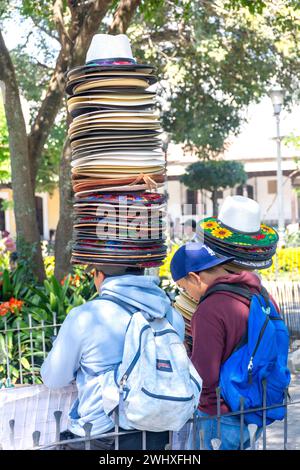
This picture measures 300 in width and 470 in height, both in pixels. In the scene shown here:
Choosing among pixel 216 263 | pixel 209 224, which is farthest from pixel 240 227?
pixel 216 263

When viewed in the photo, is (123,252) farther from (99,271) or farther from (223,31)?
(223,31)

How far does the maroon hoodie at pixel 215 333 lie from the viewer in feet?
10.1

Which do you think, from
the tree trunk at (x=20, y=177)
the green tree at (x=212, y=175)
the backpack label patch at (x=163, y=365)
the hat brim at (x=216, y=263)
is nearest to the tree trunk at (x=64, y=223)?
the tree trunk at (x=20, y=177)

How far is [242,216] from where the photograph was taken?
3574 mm

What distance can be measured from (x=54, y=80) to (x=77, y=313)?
676 centimetres

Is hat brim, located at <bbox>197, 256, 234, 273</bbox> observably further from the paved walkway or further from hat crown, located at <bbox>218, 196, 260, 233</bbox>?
the paved walkway

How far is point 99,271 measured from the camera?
3127 millimetres

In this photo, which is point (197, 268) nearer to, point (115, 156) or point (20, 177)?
point (115, 156)

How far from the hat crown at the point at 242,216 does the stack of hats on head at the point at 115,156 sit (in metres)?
0.34

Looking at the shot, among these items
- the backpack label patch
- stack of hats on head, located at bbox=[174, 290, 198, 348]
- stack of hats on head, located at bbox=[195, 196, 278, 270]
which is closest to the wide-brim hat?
stack of hats on head, located at bbox=[195, 196, 278, 270]

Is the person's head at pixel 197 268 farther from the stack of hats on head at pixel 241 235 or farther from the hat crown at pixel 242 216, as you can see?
the hat crown at pixel 242 216

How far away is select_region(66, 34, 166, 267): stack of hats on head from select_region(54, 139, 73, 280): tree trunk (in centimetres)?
515

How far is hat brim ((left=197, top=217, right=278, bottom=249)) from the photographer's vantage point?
3.46 metres
